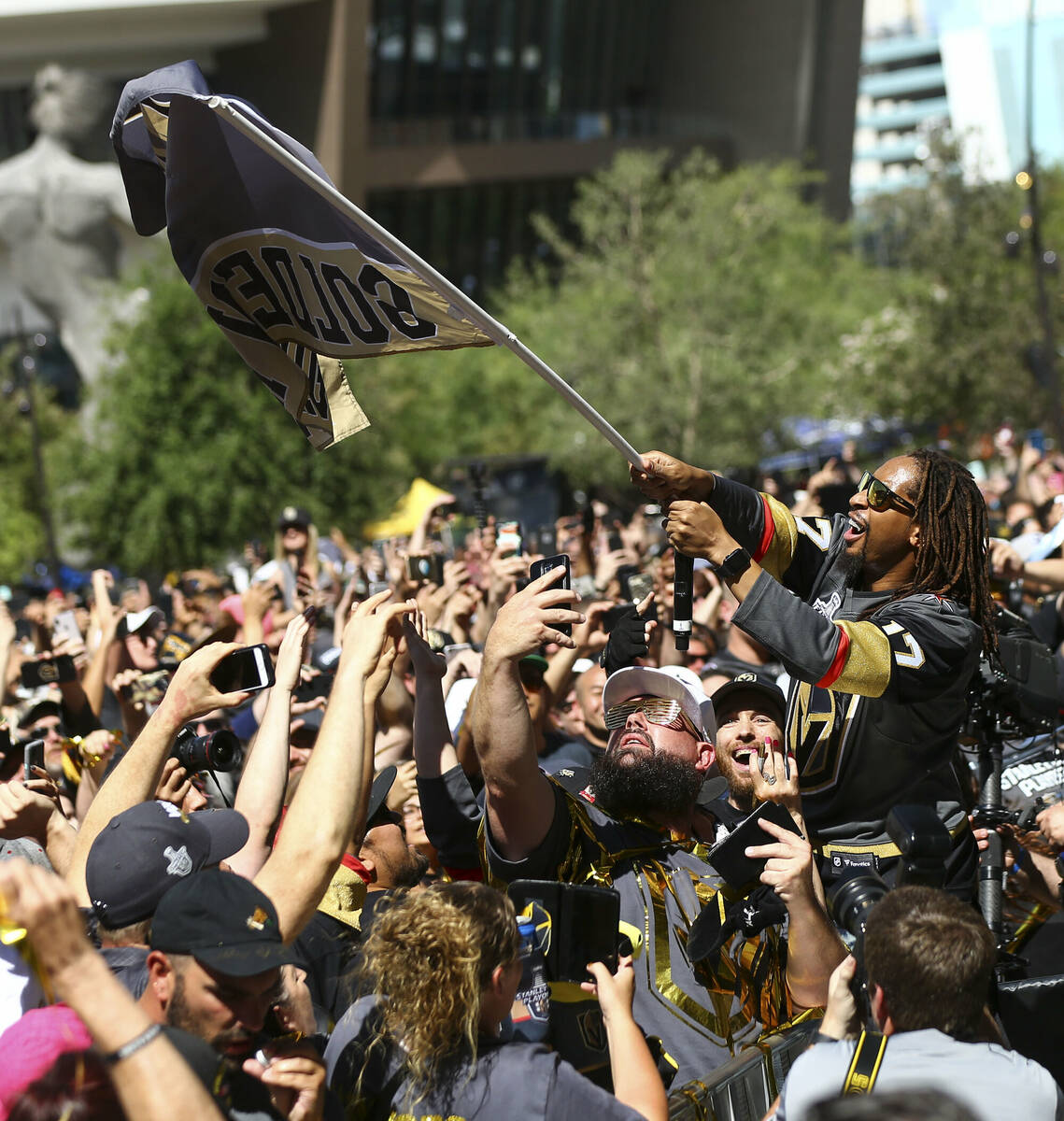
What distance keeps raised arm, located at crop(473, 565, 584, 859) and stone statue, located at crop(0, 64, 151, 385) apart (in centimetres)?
3962

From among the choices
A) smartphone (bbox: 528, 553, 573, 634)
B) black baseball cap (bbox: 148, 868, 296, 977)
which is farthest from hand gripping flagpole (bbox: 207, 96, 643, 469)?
black baseball cap (bbox: 148, 868, 296, 977)

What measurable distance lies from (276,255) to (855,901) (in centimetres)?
272

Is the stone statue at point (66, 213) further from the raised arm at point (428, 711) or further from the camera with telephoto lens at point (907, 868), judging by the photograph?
the camera with telephoto lens at point (907, 868)

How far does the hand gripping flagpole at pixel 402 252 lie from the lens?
3787mm

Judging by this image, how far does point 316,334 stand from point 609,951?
8.08ft

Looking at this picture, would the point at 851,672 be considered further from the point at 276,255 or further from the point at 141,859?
the point at 276,255

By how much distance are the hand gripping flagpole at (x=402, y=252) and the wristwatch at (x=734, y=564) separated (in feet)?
1.40

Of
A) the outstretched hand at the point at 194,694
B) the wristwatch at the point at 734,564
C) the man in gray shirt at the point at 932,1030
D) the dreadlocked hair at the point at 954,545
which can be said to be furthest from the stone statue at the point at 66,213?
the man in gray shirt at the point at 932,1030

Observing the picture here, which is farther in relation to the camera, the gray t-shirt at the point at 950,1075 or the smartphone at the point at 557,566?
the smartphone at the point at 557,566

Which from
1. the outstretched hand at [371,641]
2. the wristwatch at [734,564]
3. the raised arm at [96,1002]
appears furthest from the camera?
the wristwatch at [734,564]

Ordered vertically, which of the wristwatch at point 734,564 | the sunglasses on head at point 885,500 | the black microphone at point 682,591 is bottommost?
the black microphone at point 682,591

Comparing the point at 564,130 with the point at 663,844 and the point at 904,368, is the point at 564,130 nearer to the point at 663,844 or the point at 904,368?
the point at 904,368

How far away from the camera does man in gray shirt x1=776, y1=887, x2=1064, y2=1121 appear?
2.60m

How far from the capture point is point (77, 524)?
26688mm
